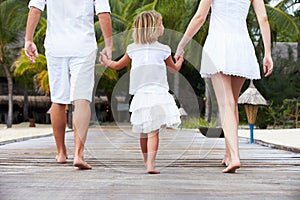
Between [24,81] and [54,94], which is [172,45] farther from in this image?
[24,81]

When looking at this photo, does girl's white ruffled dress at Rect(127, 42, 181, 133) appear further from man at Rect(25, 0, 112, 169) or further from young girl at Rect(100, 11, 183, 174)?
man at Rect(25, 0, 112, 169)

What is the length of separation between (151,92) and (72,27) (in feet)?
1.98

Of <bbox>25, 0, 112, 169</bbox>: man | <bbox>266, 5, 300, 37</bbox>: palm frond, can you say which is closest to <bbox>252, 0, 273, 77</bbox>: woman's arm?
<bbox>25, 0, 112, 169</bbox>: man

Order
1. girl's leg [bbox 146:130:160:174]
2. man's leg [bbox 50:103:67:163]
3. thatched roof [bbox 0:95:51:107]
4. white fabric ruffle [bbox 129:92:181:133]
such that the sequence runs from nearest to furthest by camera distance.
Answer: girl's leg [bbox 146:130:160:174] < white fabric ruffle [bbox 129:92:181:133] < man's leg [bbox 50:103:67:163] < thatched roof [bbox 0:95:51:107]

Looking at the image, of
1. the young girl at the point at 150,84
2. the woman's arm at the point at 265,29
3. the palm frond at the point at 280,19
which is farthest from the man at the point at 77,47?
the palm frond at the point at 280,19

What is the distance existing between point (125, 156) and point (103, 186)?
1.53 m

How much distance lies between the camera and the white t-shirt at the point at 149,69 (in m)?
3.12

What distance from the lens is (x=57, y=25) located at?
128 inches

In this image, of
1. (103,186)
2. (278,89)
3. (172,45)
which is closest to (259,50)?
(278,89)

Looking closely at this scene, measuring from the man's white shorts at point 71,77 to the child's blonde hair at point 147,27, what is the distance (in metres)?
0.31

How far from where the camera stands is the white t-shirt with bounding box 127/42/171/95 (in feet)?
10.2

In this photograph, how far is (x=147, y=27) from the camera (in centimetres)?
315

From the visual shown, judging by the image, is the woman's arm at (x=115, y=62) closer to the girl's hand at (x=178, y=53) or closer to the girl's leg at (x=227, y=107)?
the girl's hand at (x=178, y=53)

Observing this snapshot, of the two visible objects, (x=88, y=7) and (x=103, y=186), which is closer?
(x=103, y=186)
